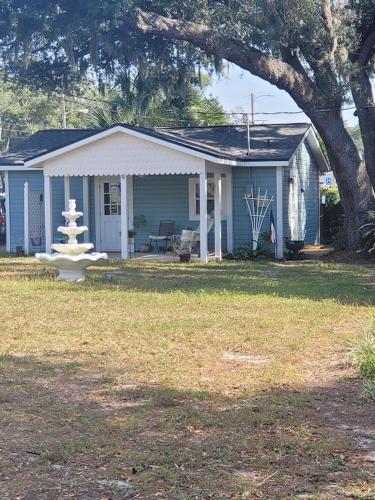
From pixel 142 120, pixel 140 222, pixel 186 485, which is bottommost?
pixel 186 485

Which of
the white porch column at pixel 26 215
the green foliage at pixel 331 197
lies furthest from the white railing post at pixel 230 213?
the green foliage at pixel 331 197

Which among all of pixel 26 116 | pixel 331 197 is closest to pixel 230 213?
pixel 331 197

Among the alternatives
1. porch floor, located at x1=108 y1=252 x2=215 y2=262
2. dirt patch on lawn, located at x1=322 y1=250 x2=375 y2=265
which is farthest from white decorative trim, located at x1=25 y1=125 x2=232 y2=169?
dirt patch on lawn, located at x1=322 y1=250 x2=375 y2=265

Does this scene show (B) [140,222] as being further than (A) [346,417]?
Yes

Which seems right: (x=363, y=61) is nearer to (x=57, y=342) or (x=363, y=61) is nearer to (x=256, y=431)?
(x=57, y=342)

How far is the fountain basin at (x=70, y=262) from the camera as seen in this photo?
13.3 metres

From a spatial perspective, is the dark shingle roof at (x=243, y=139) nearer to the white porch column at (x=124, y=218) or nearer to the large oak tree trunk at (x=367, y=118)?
the white porch column at (x=124, y=218)

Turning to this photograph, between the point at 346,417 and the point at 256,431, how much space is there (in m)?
Result: 0.78

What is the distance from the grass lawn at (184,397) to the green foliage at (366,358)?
0.53 ft

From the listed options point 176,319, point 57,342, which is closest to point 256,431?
point 57,342

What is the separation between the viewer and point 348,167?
18516mm

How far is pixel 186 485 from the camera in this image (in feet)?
13.7

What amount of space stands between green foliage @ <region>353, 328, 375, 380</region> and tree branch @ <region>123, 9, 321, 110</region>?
1237cm

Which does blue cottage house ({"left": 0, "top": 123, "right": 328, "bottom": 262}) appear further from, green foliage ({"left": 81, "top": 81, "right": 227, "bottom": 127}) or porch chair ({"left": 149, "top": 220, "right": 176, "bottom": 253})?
green foliage ({"left": 81, "top": 81, "right": 227, "bottom": 127})
